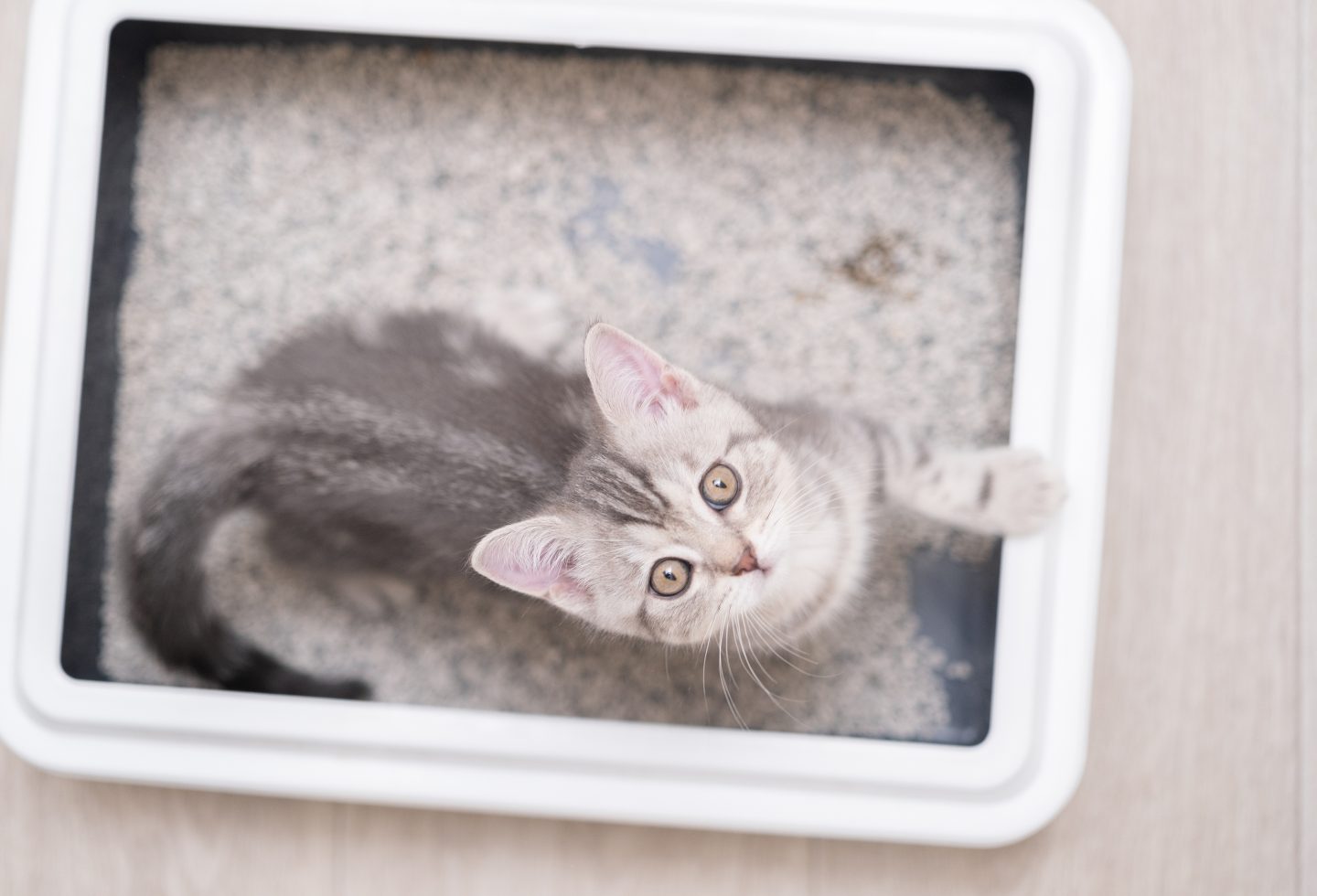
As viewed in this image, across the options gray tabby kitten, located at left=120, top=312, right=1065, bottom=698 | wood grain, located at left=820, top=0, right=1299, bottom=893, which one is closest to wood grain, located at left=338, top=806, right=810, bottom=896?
wood grain, located at left=820, top=0, right=1299, bottom=893

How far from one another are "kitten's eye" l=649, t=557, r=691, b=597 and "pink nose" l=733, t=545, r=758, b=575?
5 cm

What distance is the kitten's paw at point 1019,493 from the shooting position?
1.14 metres

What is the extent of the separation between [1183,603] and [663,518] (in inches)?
32.2

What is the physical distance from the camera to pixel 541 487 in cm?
104

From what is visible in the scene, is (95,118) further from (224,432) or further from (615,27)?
(615,27)

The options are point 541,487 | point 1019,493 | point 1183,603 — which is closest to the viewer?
point 541,487

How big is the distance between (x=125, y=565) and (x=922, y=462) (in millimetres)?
1020

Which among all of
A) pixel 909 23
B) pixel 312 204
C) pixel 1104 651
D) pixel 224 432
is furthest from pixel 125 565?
pixel 1104 651

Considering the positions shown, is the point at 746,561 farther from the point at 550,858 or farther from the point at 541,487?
the point at 550,858

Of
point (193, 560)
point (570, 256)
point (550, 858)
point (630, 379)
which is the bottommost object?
point (550, 858)

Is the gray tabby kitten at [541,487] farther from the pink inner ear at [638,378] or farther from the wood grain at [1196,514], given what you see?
A: the wood grain at [1196,514]

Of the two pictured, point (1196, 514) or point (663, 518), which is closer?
point (663, 518)

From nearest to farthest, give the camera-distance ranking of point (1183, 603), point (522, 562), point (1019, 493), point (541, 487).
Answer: point (522, 562), point (541, 487), point (1019, 493), point (1183, 603)

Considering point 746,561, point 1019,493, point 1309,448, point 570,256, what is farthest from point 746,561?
point 1309,448
